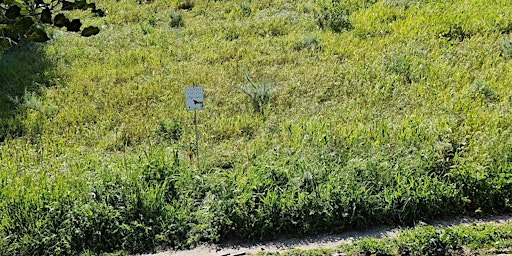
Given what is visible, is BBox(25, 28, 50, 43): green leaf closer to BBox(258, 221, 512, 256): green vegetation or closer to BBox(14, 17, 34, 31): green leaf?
BBox(14, 17, 34, 31): green leaf

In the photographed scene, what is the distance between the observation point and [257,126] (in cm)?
529

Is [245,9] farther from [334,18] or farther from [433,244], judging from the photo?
[433,244]

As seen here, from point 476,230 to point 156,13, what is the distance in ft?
25.5

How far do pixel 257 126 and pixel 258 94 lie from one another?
0.67 metres

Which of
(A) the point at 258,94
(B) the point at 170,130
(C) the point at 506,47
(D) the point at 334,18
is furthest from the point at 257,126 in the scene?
(C) the point at 506,47

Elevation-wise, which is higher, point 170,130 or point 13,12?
point 13,12

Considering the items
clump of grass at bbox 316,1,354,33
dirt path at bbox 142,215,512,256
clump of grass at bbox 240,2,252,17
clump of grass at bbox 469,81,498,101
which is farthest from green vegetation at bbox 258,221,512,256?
clump of grass at bbox 240,2,252,17

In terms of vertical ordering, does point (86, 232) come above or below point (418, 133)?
below

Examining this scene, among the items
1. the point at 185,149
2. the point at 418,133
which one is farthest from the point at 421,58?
the point at 185,149

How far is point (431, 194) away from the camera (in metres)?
3.93

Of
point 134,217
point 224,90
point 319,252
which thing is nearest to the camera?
point 319,252

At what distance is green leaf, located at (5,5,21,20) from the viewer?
1179 millimetres

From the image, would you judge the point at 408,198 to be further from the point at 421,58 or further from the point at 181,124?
the point at 421,58

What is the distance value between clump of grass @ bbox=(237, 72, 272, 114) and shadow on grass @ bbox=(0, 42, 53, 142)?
2.80m
